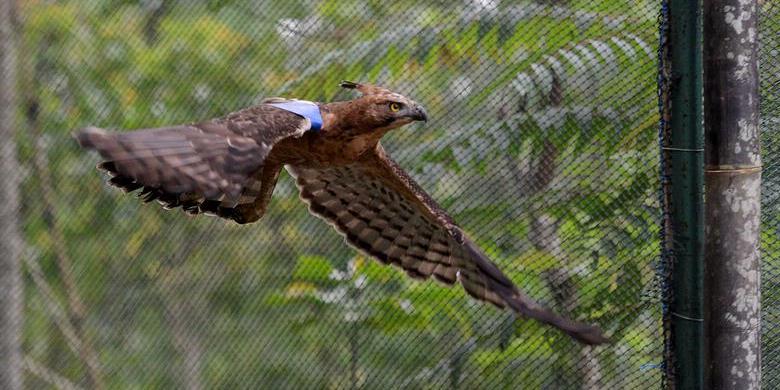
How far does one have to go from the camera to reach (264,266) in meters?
3.63

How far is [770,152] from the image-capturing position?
107 inches

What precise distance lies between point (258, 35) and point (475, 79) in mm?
882

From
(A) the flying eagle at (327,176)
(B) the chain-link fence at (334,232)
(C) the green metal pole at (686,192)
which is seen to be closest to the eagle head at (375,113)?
(A) the flying eagle at (327,176)

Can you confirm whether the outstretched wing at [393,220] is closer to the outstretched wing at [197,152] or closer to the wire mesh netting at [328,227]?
the wire mesh netting at [328,227]

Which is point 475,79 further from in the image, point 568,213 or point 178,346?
point 178,346

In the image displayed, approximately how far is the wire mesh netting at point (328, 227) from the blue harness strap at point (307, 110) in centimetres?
56

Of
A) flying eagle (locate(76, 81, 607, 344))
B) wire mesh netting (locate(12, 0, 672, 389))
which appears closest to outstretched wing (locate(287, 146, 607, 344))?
flying eagle (locate(76, 81, 607, 344))

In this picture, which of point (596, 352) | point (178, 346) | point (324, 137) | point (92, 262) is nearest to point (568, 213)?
point (596, 352)

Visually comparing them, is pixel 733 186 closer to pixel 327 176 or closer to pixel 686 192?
pixel 686 192

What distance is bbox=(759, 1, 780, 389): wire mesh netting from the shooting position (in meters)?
2.68

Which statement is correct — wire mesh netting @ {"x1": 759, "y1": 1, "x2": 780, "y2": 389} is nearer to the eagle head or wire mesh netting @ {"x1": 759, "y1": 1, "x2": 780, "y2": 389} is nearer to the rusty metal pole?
the rusty metal pole

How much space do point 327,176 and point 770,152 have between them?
1.37 meters

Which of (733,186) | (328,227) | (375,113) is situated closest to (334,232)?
(328,227)

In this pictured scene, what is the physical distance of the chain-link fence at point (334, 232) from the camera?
2912mm
